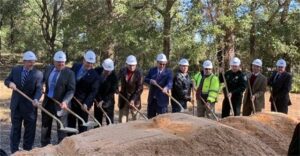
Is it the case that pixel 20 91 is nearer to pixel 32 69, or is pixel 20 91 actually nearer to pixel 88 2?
pixel 32 69

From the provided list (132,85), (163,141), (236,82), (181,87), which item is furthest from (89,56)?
(163,141)

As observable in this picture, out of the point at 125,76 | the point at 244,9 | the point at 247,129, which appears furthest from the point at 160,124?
the point at 244,9

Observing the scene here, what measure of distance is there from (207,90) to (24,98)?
13.4ft

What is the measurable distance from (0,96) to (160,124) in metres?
14.8

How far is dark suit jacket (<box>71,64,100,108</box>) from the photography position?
8359 millimetres

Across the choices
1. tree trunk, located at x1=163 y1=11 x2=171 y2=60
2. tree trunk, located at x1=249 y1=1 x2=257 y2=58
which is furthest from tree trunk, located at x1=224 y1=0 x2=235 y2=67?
tree trunk, located at x1=163 y1=11 x2=171 y2=60

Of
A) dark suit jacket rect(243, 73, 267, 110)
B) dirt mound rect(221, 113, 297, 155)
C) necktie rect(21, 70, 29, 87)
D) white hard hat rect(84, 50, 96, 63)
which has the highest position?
white hard hat rect(84, 50, 96, 63)

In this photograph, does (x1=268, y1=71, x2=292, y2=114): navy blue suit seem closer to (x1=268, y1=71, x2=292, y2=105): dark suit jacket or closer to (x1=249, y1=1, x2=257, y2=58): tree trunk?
(x1=268, y1=71, x2=292, y2=105): dark suit jacket

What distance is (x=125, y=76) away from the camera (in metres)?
9.36

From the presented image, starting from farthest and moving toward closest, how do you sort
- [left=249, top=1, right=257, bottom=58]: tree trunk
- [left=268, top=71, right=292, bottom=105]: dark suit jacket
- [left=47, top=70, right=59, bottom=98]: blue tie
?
[left=249, top=1, right=257, bottom=58]: tree trunk < [left=268, top=71, right=292, bottom=105]: dark suit jacket < [left=47, top=70, right=59, bottom=98]: blue tie

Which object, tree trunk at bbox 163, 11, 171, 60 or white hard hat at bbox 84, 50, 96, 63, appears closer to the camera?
white hard hat at bbox 84, 50, 96, 63

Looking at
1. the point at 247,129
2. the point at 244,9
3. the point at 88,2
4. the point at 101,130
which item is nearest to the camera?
the point at 101,130

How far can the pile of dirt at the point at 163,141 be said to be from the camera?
4.73m

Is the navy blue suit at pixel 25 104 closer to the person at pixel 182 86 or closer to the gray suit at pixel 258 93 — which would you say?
the person at pixel 182 86
